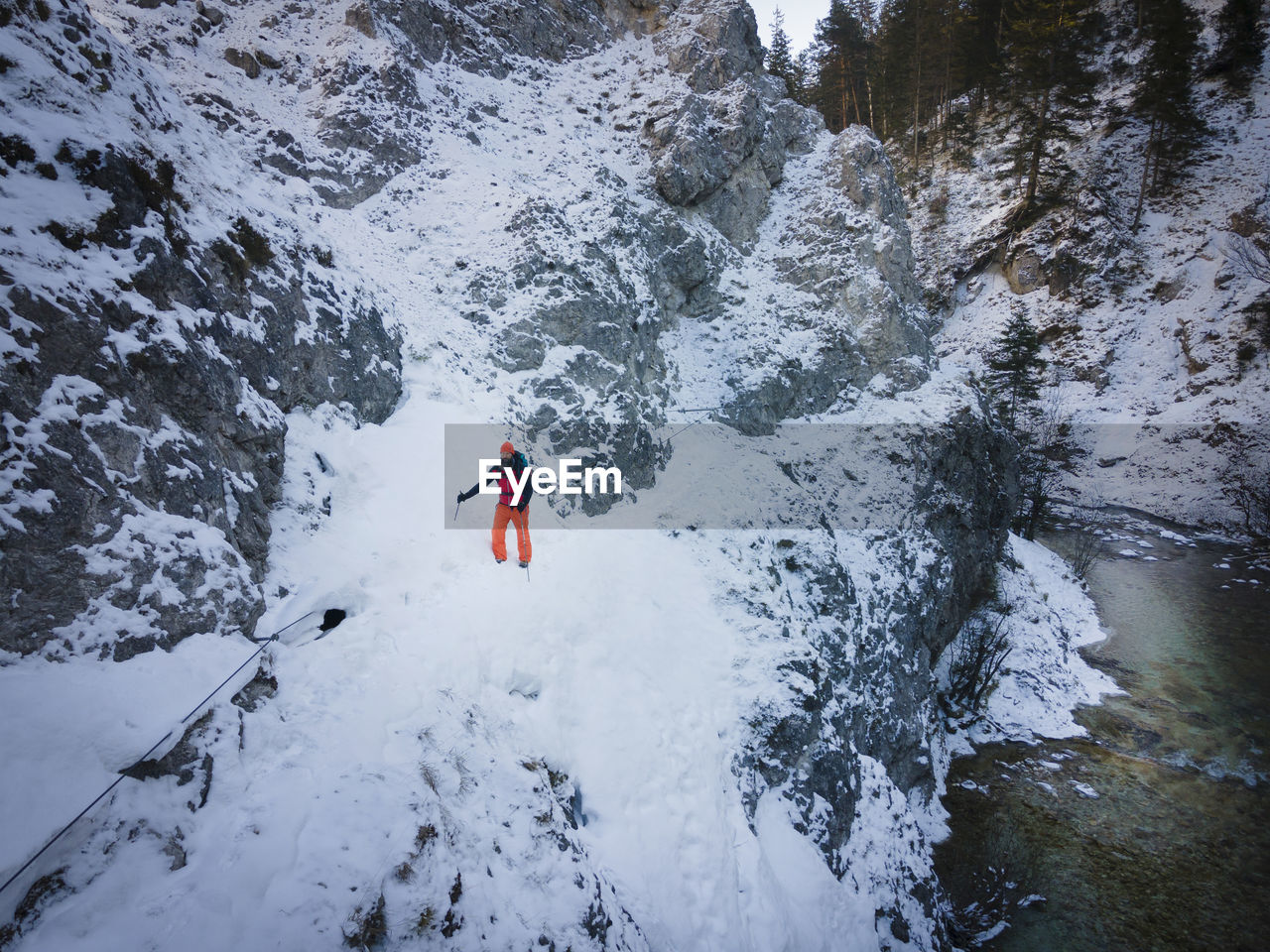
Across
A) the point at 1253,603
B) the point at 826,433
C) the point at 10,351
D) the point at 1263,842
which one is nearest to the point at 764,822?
the point at 10,351

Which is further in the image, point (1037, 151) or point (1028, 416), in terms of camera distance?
point (1037, 151)

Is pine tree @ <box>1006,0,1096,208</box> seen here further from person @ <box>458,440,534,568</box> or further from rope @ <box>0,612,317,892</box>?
rope @ <box>0,612,317,892</box>

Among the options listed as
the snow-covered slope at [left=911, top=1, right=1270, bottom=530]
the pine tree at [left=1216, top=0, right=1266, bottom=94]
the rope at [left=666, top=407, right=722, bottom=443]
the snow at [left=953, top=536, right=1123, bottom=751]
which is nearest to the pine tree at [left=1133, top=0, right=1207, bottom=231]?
the snow-covered slope at [left=911, top=1, right=1270, bottom=530]

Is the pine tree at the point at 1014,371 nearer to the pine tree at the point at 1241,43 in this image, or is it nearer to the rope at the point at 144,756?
the pine tree at the point at 1241,43

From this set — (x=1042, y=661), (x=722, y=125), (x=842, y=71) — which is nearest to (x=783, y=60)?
(x=842, y=71)

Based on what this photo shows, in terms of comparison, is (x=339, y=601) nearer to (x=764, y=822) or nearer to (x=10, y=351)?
(x=10, y=351)

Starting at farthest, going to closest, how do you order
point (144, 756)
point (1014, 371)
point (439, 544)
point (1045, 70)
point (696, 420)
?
1. point (1045, 70)
2. point (1014, 371)
3. point (696, 420)
4. point (439, 544)
5. point (144, 756)

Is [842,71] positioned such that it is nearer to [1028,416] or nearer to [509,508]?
[1028,416]
